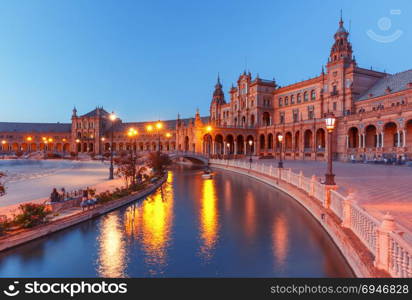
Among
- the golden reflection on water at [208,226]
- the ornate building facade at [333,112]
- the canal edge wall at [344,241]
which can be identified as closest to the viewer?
the canal edge wall at [344,241]

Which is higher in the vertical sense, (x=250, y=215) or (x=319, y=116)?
(x=319, y=116)

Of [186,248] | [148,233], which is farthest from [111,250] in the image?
[186,248]

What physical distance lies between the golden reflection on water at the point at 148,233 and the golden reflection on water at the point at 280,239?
3.57m

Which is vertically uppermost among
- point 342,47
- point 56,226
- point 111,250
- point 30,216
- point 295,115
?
point 342,47

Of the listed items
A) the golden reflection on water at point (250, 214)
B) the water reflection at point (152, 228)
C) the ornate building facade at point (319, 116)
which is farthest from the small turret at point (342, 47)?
the water reflection at point (152, 228)

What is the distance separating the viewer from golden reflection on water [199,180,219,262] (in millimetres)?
9383

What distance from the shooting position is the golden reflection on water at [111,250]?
7.95 meters

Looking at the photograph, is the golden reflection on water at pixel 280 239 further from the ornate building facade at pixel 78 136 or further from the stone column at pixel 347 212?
the ornate building facade at pixel 78 136

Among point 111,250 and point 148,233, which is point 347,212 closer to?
point 148,233

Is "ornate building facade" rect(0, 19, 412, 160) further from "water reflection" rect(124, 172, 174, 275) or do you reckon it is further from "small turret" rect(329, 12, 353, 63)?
"water reflection" rect(124, 172, 174, 275)

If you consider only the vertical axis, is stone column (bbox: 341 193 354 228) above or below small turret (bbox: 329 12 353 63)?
below

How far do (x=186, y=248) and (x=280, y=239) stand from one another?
358cm

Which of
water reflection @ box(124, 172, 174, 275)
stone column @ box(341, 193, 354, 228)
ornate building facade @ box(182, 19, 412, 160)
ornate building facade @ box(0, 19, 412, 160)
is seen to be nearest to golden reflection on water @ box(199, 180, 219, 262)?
water reflection @ box(124, 172, 174, 275)

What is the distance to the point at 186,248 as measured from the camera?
9.59 m
